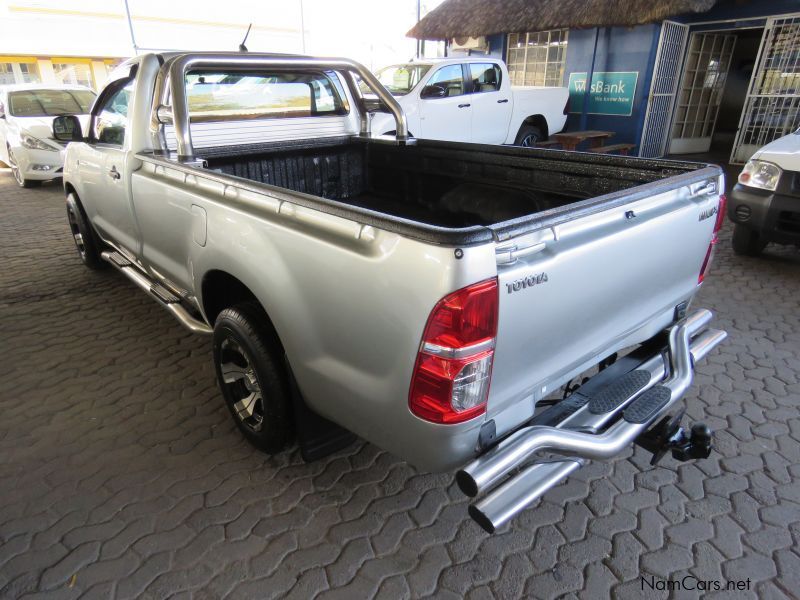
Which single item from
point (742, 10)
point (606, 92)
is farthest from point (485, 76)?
point (742, 10)

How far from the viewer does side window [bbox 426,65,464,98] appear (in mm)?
8548

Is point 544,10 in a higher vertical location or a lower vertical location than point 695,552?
higher

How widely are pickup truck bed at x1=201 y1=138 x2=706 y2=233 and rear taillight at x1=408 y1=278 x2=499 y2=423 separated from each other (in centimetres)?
87

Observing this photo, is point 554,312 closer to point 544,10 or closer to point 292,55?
point 292,55

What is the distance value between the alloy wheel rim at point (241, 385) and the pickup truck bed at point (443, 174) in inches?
39.9

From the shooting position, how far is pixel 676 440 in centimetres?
217

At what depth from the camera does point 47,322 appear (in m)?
4.20

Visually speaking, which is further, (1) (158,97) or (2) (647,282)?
(1) (158,97)

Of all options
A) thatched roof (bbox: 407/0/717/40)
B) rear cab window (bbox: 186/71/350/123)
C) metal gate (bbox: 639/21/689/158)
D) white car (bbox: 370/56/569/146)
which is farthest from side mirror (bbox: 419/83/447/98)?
metal gate (bbox: 639/21/689/158)

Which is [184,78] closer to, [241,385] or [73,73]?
[241,385]

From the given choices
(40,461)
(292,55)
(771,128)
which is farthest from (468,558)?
(771,128)

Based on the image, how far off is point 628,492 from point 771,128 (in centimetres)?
995

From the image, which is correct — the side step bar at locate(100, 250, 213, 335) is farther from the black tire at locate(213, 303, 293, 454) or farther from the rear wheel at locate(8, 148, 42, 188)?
the rear wheel at locate(8, 148, 42, 188)

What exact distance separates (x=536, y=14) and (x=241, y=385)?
36.5 ft
